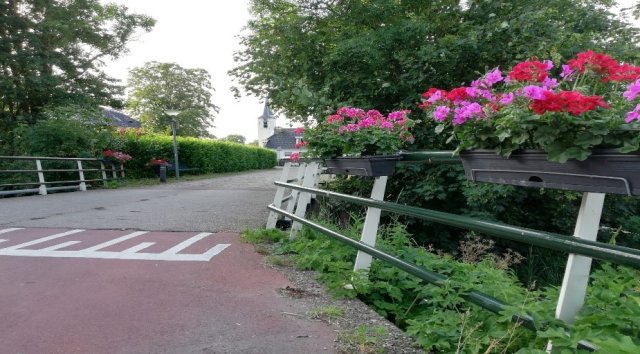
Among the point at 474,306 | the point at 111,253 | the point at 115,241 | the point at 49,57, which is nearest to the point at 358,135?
the point at 474,306

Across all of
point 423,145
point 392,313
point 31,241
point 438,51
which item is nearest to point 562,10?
point 438,51

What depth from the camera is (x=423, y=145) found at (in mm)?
8508

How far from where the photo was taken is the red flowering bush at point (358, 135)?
3.41 meters

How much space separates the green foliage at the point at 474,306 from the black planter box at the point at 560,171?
0.41 m

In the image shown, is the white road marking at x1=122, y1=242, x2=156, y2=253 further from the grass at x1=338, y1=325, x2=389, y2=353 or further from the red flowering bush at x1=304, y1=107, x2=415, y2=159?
the grass at x1=338, y1=325, x2=389, y2=353

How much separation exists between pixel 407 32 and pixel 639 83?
7.36 metres

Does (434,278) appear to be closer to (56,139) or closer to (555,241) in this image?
(555,241)

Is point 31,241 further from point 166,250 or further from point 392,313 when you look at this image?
point 392,313

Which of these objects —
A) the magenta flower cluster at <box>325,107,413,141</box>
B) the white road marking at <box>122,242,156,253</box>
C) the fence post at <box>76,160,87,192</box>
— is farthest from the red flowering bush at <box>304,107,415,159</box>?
the fence post at <box>76,160,87,192</box>

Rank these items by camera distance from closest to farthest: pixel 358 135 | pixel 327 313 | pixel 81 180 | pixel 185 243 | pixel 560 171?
pixel 560 171
pixel 327 313
pixel 358 135
pixel 185 243
pixel 81 180

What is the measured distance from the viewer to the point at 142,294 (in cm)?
319

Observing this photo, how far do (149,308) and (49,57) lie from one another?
65.7ft

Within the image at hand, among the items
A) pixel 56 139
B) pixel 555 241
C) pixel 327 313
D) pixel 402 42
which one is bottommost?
pixel 327 313

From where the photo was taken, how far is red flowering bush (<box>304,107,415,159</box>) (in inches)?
134
